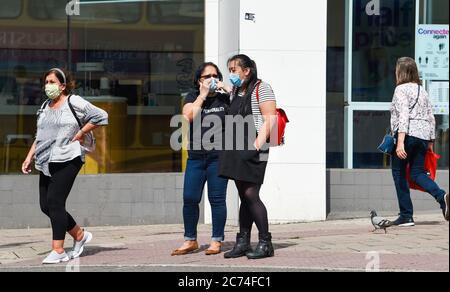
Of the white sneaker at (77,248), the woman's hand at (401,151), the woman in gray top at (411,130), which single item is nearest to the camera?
the white sneaker at (77,248)

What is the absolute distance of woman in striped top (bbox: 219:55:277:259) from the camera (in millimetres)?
8531

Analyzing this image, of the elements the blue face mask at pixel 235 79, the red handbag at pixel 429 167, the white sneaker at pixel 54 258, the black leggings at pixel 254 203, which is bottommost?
the white sneaker at pixel 54 258

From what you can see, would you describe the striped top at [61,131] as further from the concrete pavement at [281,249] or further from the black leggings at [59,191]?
the concrete pavement at [281,249]

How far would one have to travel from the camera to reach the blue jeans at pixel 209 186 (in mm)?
8977

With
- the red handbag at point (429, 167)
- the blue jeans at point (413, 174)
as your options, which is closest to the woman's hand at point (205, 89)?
the blue jeans at point (413, 174)

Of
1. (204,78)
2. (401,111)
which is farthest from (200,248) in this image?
(401,111)

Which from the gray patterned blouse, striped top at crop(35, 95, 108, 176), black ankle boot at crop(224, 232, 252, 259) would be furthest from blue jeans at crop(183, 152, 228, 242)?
the gray patterned blouse

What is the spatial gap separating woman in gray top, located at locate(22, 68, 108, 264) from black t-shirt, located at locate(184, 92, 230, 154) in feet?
2.84

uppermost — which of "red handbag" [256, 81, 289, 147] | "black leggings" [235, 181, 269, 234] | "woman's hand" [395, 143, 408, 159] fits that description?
"red handbag" [256, 81, 289, 147]

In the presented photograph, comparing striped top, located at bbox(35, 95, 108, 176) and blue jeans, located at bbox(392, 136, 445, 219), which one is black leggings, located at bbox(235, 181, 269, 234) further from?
blue jeans, located at bbox(392, 136, 445, 219)

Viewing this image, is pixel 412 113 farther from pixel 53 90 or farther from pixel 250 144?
pixel 53 90

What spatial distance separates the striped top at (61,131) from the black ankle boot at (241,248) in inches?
64.6
